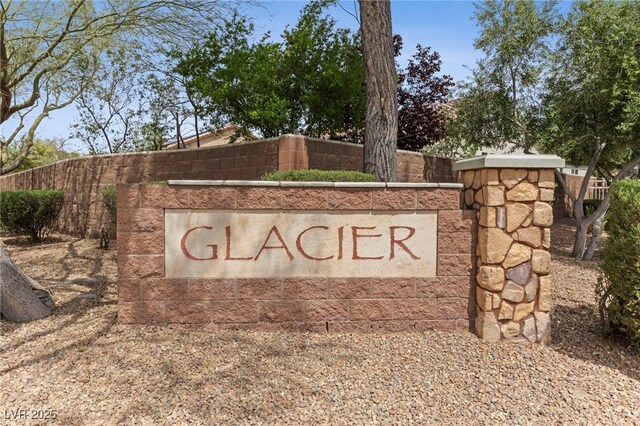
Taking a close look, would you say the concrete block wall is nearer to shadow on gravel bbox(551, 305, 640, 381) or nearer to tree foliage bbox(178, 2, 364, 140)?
tree foliage bbox(178, 2, 364, 140)

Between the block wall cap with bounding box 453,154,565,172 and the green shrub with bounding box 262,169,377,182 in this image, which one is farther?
the green shrub with bounding box 262,169,377,182

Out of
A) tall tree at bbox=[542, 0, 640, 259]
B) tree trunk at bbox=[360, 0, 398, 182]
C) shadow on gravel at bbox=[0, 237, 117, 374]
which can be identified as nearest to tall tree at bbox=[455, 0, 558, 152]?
tall tree at bbox=[542, 0, 640, 259]

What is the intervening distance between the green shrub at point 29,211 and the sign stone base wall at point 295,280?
6955 mm

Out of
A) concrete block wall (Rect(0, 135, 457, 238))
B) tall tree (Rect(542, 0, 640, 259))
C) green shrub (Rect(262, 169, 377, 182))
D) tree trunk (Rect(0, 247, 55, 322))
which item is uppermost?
tall tree (Rect(542, 0, 640, 259))

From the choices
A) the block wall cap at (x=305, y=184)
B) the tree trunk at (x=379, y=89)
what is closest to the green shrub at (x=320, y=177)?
the tree trunk at (x=379, y=89)

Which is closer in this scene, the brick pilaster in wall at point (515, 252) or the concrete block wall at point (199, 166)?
the brick pilaster in wall at point (515, 252)

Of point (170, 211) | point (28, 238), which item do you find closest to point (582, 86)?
point (170, 211)

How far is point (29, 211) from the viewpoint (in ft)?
29.8

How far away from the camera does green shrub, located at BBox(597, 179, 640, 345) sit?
337 cm

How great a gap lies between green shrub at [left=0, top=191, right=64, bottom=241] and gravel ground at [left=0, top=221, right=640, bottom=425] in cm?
621

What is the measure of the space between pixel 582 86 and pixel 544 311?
19.0ft

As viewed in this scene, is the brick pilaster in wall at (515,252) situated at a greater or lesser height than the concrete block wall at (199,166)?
lesser

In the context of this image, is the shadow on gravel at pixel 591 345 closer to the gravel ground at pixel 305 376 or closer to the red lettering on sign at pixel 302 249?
the gravel ground at pixel 305 376

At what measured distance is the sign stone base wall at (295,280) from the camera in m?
3.67
